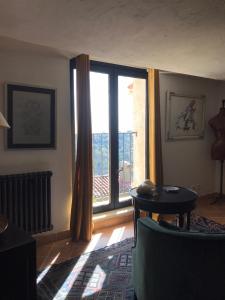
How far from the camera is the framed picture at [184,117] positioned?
405cm

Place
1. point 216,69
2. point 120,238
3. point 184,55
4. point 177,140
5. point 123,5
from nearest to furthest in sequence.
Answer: point 123,5, point 184,55, point 120,238, point 216,69, point 177,140

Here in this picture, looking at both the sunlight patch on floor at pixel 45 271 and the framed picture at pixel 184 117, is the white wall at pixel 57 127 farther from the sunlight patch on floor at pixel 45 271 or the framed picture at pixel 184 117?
the framed picture at pixel 184 117

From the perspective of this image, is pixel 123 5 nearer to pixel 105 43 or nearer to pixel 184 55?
pixel 105 43

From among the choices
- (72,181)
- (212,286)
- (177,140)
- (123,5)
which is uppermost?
(123,5)

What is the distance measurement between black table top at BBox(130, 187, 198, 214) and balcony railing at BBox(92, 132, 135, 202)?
1065 mm

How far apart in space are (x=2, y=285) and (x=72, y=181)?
1.84 metres

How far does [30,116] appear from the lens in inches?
108

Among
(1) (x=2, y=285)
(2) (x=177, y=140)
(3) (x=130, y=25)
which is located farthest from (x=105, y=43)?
(2) (x=177, y=140)

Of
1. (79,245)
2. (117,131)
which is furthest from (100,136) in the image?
(79,245)

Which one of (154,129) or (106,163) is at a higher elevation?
(154,129)

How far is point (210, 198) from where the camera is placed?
4.64 meters

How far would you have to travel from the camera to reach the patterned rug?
1.98 m

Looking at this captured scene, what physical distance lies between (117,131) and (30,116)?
4.07 ft

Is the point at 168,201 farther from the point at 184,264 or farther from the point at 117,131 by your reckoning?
the point at 117,131
